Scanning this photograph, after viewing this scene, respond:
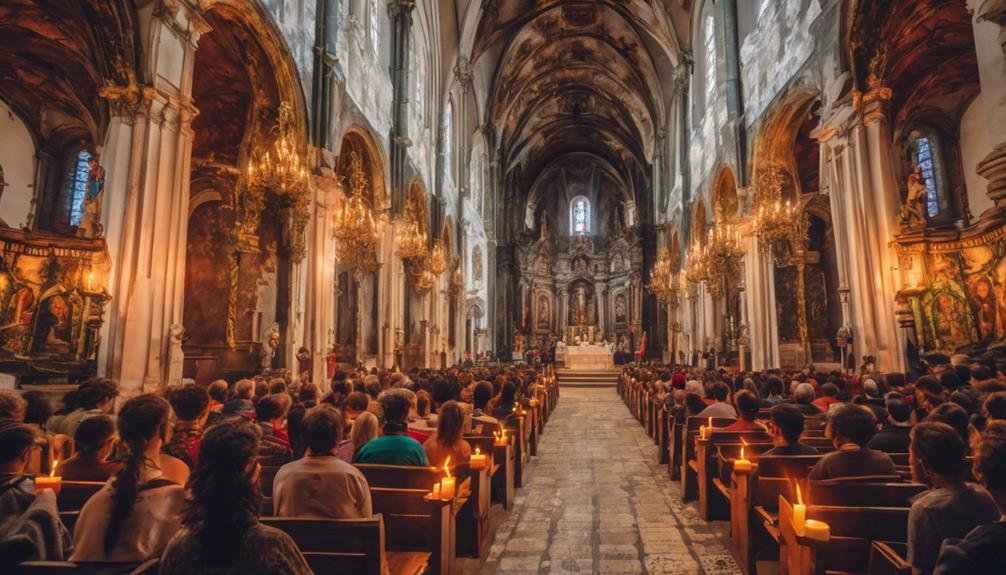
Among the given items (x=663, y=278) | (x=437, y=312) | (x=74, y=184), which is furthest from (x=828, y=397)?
(x=74, y=184)

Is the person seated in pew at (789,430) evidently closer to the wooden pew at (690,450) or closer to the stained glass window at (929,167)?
the wooden pew at (690,450)

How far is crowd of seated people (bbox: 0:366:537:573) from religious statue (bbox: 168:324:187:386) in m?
3.78

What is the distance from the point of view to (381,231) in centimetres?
1755

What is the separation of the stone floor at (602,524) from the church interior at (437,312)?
51mm

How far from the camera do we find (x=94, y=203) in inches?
363

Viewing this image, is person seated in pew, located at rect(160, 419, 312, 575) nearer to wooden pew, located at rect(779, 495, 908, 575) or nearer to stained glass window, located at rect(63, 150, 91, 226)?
wooden pew, located at rect(779, 495, 908, 575)

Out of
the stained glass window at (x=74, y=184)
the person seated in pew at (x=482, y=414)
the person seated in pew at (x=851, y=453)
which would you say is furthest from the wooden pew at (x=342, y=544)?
the stained glass window at (x=74, y=184)

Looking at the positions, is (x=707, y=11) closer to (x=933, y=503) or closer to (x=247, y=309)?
(x=247, y=309)

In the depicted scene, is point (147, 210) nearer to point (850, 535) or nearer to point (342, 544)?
point (342, 544)

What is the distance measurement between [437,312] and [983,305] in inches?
713

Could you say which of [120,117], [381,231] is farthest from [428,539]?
[381,231]

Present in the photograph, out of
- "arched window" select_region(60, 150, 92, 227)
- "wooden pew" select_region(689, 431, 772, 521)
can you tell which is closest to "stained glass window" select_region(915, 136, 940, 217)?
"wooden pew" select_region(689, 431, 772, 521)

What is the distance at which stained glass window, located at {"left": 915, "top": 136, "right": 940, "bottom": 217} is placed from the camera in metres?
16.5

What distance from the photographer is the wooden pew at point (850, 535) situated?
2865 mm
